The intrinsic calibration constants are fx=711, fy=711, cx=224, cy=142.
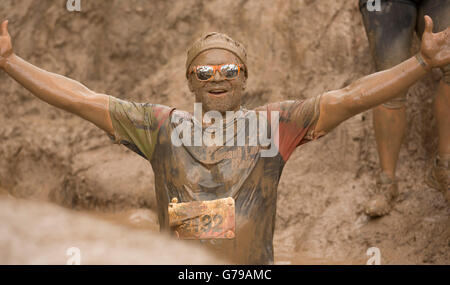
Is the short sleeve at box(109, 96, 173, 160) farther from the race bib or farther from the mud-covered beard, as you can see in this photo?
the race bib

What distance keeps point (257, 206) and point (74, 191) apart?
271 centimetres

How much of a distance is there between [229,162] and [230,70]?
1.25 ft

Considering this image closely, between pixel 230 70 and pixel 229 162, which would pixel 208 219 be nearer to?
pixel 229 162

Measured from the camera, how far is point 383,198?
14.4ft

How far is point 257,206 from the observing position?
2.85 m

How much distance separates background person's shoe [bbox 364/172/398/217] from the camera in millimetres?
4367

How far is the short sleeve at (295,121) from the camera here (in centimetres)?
285

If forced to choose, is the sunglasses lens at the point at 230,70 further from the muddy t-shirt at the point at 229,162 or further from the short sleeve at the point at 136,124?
the short sleeve at the point at 136,124

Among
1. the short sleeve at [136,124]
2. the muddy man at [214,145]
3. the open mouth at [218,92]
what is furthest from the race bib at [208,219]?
the open mouth at [218,92]

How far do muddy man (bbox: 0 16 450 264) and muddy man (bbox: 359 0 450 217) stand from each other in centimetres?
151

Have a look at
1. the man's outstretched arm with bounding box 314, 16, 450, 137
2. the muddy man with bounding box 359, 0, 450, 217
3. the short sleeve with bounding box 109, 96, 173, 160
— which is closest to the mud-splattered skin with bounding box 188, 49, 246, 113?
the short sleeve with bounding box 109, 96, 173, 160

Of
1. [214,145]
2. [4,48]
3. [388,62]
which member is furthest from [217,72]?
[388,62]

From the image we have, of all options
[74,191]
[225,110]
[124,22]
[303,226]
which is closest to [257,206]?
[225,110]

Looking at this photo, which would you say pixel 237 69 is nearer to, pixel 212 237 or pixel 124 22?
pixel 212 237
